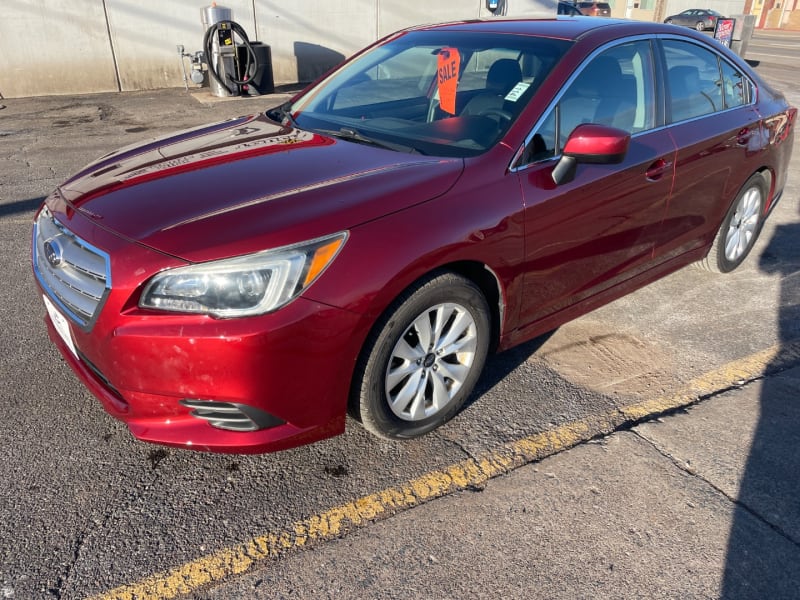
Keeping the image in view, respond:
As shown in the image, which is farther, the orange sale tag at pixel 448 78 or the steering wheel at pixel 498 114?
the orange sale tag at pixel 448 78

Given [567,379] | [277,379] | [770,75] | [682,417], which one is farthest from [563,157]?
[770,75]

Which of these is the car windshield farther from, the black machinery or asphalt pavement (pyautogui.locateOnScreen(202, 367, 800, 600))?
the black machinery

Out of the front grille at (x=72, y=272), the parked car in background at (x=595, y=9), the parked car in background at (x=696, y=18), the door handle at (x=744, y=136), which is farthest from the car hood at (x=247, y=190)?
the parked car in background at (x=595, y=9)

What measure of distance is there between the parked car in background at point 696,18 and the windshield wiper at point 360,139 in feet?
89.6

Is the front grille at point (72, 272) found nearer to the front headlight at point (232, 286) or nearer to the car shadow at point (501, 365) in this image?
the front headlight at point (232, 286)

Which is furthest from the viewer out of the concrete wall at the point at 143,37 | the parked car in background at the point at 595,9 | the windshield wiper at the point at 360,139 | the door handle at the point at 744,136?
the parked car in background at the point at 595,9

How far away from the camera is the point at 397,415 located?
2.70 meters

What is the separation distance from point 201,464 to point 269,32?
13180 mm

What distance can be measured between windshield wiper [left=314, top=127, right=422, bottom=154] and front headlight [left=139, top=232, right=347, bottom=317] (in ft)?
3.14

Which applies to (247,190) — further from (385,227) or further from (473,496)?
(473,496)

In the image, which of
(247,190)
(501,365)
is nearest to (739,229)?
(501,365)

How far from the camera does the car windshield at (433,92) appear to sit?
3002 millimetres

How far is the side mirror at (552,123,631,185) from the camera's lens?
2.79 metres

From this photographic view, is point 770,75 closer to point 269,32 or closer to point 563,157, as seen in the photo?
point 269,32
